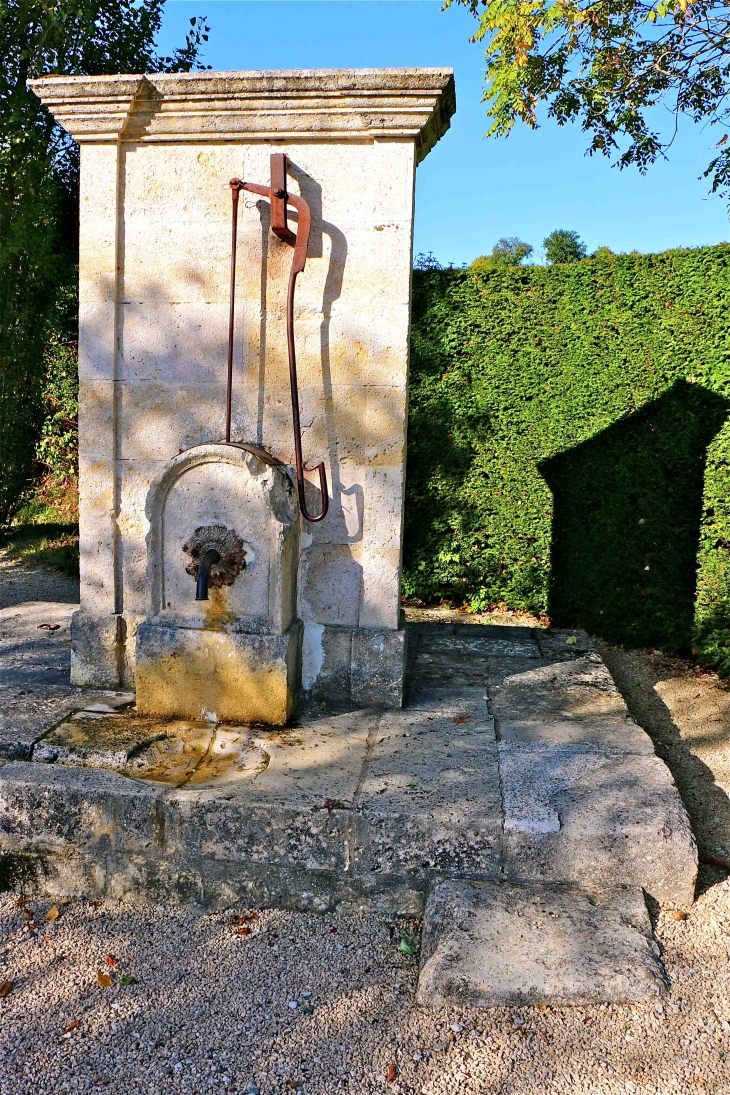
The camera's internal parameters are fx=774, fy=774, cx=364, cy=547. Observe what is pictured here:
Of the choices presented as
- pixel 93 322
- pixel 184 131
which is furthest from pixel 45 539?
pixel 184 131

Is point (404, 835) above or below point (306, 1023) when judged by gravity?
above

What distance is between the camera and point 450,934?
2.35 m

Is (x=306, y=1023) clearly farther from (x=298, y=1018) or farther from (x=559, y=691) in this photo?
(x=559, y=691)

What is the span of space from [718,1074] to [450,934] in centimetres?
76

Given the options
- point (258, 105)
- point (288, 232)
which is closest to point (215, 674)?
point (288, 232)

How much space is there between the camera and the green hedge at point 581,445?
5.35 meters

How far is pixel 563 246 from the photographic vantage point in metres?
38.0

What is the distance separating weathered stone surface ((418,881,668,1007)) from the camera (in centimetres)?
218

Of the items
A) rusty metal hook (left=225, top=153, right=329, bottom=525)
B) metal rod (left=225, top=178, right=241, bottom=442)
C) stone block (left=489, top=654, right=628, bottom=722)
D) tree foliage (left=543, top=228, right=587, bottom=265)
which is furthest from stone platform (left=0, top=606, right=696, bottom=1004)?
tree foliage (left=543, top=228, right=587, bottom=265)

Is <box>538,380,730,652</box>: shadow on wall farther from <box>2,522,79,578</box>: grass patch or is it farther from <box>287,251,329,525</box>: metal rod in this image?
<box>2,522,79,578</box>: grass patch

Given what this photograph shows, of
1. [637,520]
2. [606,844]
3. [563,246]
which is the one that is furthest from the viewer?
[563,246]

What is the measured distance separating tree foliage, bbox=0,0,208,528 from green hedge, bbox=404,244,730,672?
3374mm

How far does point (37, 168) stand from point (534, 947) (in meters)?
6.82

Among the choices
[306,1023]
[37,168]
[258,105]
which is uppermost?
[37,168]
